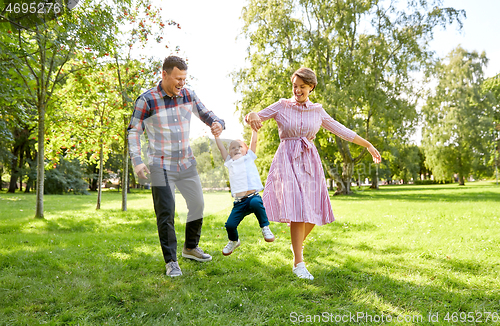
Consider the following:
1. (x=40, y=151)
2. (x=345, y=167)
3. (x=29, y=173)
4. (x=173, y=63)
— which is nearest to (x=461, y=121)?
(x=345, y=167)

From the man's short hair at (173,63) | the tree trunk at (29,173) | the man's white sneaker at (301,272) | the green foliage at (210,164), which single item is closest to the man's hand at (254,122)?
the green foliage at (210,164)

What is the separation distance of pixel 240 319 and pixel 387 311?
1601 mm

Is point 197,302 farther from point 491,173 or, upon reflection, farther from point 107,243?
point 491,173

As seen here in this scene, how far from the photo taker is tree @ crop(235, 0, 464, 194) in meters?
22.9

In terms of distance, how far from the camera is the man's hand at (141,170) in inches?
140

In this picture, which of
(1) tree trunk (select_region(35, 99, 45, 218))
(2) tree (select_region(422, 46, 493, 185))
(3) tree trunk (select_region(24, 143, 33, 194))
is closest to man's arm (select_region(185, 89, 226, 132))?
(1) tree trunk (select_region(35, 99, 45, 218))

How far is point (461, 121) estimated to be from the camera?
40594 mm

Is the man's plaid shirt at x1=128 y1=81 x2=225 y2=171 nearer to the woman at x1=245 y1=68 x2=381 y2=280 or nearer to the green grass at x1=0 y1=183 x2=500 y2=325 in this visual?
the green grass at x1=0 y1=183 x2=500 y2=325

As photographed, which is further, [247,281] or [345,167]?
[345,167]

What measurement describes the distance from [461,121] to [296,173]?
44.4 metres

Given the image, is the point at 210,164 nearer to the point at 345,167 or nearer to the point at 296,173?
the point at 296,173

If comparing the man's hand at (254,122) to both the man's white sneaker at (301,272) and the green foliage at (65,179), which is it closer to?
the man's white sneaker at (301,272)

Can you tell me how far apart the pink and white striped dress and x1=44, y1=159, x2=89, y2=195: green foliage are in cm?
3314

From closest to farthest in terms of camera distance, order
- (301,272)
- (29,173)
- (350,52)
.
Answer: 1. (301,272)
2. (350,52)
3. (29,173)
